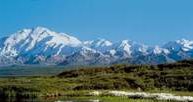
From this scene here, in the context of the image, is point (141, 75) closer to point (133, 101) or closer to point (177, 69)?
point (177, 69)

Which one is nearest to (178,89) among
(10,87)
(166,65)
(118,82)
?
(118,82)

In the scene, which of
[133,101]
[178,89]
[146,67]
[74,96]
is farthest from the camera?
[146,67]

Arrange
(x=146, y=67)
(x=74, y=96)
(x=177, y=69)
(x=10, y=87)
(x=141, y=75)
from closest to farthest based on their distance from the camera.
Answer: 1. (x=74, y=96)
2. (x=10, y=87)
3. (x=141, y=75)
4. (x=177, y=69)
5. (x=146, y=67)

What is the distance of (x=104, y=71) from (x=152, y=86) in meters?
36.6

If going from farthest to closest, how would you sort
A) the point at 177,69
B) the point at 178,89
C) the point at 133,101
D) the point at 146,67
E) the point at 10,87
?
the point at 146,67 < the point at 177,69 < the point at 10,87 < the point at 178,89 < the point at 133,101

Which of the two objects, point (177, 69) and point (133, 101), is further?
point (177, 69)

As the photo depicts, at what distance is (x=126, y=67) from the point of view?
13025 cm

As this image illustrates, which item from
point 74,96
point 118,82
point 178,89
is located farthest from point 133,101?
point 118,82

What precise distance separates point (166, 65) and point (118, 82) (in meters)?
31.8

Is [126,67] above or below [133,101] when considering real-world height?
above

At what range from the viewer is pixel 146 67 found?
129375 mm

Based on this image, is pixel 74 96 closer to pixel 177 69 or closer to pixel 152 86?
pixel 152 86

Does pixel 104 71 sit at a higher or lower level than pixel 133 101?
higher

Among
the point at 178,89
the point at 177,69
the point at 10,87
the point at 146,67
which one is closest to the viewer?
the point at 178,89
